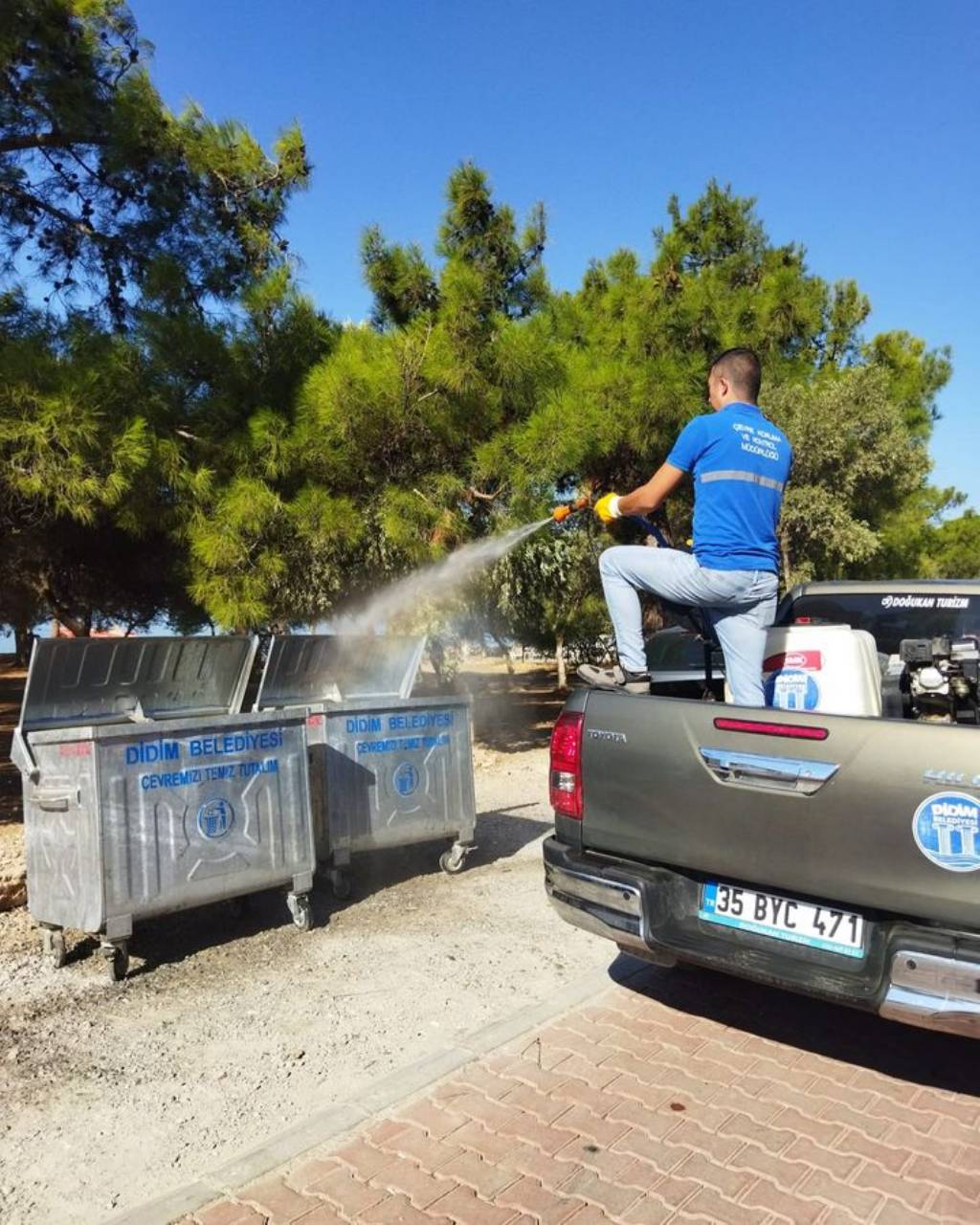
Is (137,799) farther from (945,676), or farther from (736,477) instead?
(945,676)

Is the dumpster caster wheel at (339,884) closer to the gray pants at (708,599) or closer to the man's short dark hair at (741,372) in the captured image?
the gray pants at (708,599)

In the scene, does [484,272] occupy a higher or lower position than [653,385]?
higher

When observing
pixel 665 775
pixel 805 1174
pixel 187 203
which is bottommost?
pixel 805 1174

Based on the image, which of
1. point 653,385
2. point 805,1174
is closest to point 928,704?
point 805,1174

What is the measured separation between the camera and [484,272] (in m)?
10.9

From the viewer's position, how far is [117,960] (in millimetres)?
4617

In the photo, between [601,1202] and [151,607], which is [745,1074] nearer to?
[601,1202]

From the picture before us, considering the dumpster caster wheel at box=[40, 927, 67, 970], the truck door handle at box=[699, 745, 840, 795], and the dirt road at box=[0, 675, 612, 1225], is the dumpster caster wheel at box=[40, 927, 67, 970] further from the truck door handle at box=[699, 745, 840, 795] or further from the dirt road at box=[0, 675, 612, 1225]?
the truck door handle at box=[699, 745, 840, 795]

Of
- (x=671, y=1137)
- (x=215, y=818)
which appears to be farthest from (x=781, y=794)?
(x=215, y=818)

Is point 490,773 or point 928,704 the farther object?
point 490,773

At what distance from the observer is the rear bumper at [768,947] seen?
2906 mm

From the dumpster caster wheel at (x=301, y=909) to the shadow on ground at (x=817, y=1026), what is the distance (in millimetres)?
1728

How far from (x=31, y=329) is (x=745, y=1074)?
694 cm

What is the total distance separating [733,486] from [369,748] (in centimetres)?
298
